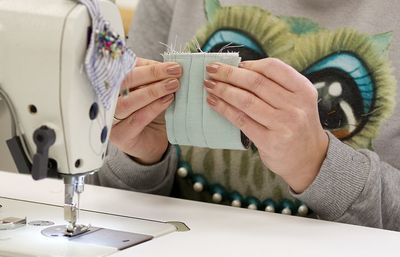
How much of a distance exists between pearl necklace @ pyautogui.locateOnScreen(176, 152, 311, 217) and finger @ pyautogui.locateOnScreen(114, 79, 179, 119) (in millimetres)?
275

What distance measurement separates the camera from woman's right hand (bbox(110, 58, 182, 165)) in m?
1.16

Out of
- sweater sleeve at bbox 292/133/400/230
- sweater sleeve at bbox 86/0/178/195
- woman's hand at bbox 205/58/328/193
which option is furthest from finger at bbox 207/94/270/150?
sweater sleeve at bbox 86/0/178/195

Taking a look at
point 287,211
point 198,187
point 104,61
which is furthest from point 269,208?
point 104,61

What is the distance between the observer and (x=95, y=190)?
135 cm

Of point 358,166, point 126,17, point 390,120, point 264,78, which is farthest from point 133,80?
point 126,17

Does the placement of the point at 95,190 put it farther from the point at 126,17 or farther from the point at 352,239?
the point at 126,17

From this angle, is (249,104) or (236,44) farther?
(236,44)

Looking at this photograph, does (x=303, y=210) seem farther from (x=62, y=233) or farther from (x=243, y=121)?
(x=62, y=233)

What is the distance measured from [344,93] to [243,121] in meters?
0.30

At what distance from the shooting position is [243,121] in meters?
1.13

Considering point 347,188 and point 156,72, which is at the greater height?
point 156,72

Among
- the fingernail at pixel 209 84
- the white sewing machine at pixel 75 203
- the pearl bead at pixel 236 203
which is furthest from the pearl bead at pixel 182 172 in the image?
the fingernail at pixel 209 84

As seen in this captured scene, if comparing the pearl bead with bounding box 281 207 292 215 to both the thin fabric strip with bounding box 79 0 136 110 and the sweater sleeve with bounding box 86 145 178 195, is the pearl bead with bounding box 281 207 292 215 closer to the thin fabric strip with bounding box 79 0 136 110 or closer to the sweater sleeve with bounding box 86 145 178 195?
the sweater sleeve with bounding box 86 145 178 195

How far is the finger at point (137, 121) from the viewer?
1.18 metres
